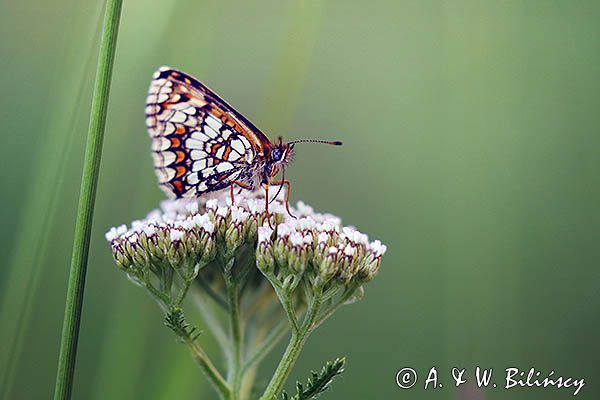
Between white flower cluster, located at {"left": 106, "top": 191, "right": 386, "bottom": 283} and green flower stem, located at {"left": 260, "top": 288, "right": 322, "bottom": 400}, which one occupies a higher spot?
white flower cluster, located at {"left": 106, "top": 191, "right": 386, "bottom": 283}

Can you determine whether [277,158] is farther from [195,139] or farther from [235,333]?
[235,333]

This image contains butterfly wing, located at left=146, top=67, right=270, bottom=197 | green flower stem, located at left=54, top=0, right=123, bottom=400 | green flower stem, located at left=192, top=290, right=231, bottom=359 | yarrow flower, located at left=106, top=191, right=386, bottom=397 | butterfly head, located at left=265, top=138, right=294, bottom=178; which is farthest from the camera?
butterfly head, located at left=265, top=138, right=294, bottom=178

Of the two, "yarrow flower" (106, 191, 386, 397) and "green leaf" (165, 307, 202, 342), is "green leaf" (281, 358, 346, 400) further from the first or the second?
"green leaf" (165, 307, 202, 342)

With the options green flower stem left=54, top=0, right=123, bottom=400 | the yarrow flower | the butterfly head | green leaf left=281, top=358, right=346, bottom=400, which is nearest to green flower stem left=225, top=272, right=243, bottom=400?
the yarrow flower

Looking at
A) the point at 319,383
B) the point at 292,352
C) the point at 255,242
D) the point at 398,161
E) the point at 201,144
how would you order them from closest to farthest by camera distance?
1. the point at 319,383
2. the point at 292,352
3. the point at 255,242
4. the point at 201,144
5. the point at 398,161

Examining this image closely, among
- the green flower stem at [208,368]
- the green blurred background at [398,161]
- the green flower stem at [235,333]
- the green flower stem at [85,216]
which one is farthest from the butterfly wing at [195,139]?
the green flower stem at [85,216]

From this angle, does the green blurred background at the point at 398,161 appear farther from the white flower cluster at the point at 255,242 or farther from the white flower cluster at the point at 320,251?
the white flower cluster at the point at 320,251

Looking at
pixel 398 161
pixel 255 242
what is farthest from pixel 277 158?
pixel 398 161
